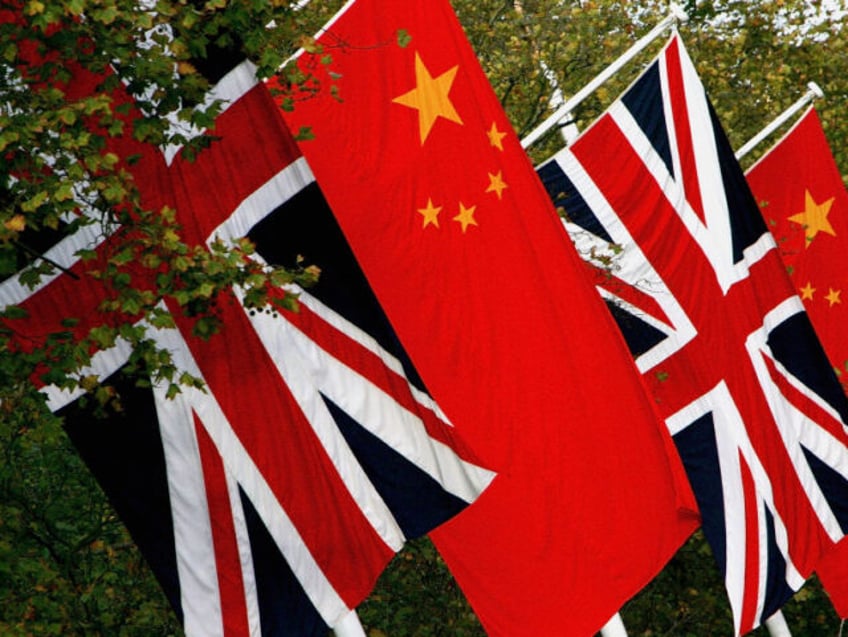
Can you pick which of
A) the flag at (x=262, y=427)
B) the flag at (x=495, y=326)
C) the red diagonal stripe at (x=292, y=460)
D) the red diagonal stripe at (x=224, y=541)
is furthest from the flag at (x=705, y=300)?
the red diagonal stripe at (x=224, y=541)

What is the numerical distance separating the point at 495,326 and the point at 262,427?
55.7 inches

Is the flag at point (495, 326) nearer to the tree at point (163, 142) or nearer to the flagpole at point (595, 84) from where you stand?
the tree at point (163, 142)

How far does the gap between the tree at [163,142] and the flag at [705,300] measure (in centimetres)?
298

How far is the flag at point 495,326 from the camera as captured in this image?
7984mm

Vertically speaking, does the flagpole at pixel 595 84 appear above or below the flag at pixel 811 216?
above

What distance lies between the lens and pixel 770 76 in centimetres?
1959

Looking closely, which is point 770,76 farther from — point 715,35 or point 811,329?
point 811,329

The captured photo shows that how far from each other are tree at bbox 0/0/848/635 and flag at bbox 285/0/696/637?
1.90 ft

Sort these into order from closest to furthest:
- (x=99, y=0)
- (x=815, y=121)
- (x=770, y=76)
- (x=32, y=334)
A: (x=99, y=0) < (x=32, y=334) < (x=815, y=121) < (x=770, y=76)

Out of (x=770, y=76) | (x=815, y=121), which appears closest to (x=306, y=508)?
(x=815, y=121)

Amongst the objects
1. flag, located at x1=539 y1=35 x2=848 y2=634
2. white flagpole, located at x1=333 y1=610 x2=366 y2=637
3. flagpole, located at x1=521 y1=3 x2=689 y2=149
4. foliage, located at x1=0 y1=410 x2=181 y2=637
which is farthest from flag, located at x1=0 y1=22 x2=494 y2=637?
flag, located at x1=539 y1=35 x2=848 y2=634

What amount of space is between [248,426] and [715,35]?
14778 millimetres

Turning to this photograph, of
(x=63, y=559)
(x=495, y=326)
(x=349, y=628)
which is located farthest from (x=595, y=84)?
(x=349, y=628)

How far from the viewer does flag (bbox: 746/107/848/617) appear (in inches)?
573
